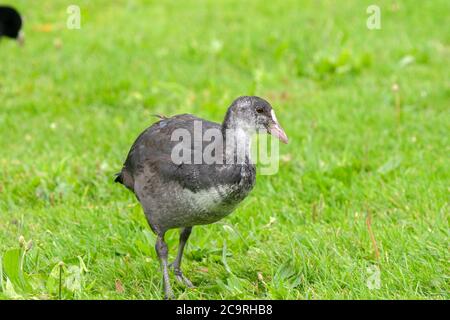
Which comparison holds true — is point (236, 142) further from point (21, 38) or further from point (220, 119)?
point (21, 38)

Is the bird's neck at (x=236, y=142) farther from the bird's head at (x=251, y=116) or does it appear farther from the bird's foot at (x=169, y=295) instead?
the bird's foot at (x=169, y=295)

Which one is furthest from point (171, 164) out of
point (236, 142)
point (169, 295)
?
point (169, 295)

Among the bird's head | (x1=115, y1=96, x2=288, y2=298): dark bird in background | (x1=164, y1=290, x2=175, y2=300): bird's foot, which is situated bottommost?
(x1=164, y1=290, x2=175, y2=300): bird's foot

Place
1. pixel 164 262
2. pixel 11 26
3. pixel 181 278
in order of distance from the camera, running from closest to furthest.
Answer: pixel 164 262
pixel 181 278
pixel 11 26

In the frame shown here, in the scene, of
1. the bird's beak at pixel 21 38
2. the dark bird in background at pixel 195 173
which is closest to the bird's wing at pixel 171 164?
the dark bird in background at pixel 195 173

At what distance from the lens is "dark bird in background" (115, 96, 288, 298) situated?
365 centimetres

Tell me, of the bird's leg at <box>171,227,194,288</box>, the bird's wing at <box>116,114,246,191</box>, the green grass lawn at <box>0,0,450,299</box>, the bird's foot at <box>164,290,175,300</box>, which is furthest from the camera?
Result: the bird's leg at <box>171,227,194,288</box>

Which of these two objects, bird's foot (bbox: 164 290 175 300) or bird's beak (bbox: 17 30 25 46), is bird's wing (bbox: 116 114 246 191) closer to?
bird's foot (bbox: 164 290 175 300)

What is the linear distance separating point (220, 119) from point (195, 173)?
3246mm

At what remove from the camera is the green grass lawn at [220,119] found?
13.2 ft

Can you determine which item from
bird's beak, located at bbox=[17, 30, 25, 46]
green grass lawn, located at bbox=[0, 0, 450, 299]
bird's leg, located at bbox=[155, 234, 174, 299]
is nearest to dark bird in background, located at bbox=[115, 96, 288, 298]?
bird's leg, located at bbox=[155, 234, 174, 299]

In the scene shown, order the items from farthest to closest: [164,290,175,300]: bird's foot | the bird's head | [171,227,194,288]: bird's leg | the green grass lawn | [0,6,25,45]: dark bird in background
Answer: [0,6,25,45]: dark bird in background, [171,227,194,288]: bird's leg, the green grass lawn, [164,290,175,300]: bird's foot, the bird's head

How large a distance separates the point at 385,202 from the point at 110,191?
1.92 metres

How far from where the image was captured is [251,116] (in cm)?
377
